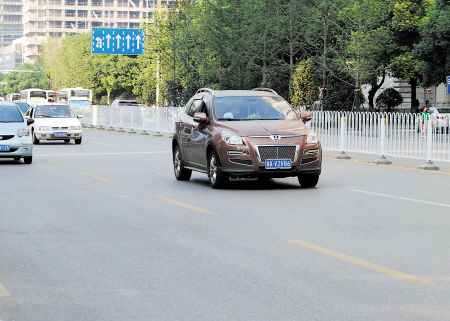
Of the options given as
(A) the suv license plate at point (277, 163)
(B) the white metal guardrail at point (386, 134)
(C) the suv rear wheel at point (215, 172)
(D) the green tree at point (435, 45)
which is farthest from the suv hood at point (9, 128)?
(D) the green tree at point (435, 45)

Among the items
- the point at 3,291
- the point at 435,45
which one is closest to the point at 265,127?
the point at 3,291

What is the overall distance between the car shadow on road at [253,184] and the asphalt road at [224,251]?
70 millimetres

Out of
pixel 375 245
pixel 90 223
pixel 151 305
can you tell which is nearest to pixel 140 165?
pixel 90 223

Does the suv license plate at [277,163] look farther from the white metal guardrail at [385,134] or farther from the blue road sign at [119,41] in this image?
the blue road sign at [119,41]

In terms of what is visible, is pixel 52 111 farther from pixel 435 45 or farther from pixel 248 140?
pixel 435 45

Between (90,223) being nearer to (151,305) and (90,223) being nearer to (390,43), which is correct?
(151,305)

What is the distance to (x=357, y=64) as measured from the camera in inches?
1784

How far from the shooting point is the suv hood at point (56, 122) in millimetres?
34000

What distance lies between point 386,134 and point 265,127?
8799mm

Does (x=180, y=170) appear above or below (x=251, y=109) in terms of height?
below

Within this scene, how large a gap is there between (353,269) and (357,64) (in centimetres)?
3829

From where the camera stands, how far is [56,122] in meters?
34.2

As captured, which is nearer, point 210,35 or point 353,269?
point 353,269

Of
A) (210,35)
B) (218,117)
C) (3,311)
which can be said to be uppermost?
(210,35)
